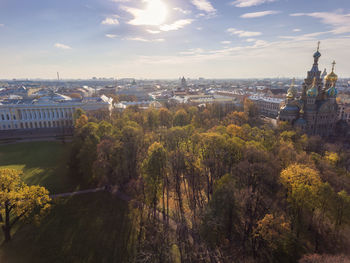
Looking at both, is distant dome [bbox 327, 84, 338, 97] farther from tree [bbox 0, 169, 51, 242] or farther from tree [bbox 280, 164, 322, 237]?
tree [bbox 0, 169, 51, 242]

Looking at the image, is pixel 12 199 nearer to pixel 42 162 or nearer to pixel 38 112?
pixel 42 162

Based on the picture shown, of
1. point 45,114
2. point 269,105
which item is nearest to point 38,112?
point 45,114

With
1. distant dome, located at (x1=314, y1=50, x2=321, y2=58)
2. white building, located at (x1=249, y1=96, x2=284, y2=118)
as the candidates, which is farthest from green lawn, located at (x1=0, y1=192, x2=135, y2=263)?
white building, located at (x1=249, y1=96, x2=284, y2=118)

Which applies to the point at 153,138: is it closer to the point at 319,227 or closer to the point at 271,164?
the point at 271,164

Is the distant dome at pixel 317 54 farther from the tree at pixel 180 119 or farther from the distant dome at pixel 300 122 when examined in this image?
the tree at pixel 180 119

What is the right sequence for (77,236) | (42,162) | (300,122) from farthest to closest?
(300,122) → (42,162) → (77,236)

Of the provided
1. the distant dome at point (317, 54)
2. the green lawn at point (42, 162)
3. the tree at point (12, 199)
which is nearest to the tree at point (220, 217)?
the tree at point (12, 199)
